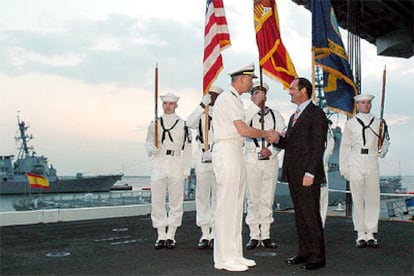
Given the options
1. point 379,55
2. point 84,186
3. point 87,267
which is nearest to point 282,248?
point 87,267

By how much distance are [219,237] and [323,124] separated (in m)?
1.62

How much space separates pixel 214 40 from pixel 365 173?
2.75 m

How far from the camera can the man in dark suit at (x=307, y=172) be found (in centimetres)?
456

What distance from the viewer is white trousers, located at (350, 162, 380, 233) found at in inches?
231

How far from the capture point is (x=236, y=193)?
4562mm

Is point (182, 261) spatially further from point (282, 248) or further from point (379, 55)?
point (379, 55)

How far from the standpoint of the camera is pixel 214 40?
6.18 meters

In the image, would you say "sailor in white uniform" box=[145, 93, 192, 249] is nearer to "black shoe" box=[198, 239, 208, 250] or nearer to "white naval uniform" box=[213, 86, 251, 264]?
"black shoe" box=[198, 239, 208, 250]

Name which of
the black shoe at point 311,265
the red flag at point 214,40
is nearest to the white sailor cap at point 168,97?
the red flag at point 214,40

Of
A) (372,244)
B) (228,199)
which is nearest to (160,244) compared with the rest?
(228,199)

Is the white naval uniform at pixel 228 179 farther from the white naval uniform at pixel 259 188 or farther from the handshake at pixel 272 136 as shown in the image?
A: the white naval uniform at pixel 259 188

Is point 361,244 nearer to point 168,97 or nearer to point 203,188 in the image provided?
point 203,188

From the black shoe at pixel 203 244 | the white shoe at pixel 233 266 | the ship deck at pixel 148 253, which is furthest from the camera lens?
the black shoe at pixel 203 244

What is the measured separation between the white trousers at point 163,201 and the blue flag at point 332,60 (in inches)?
109
